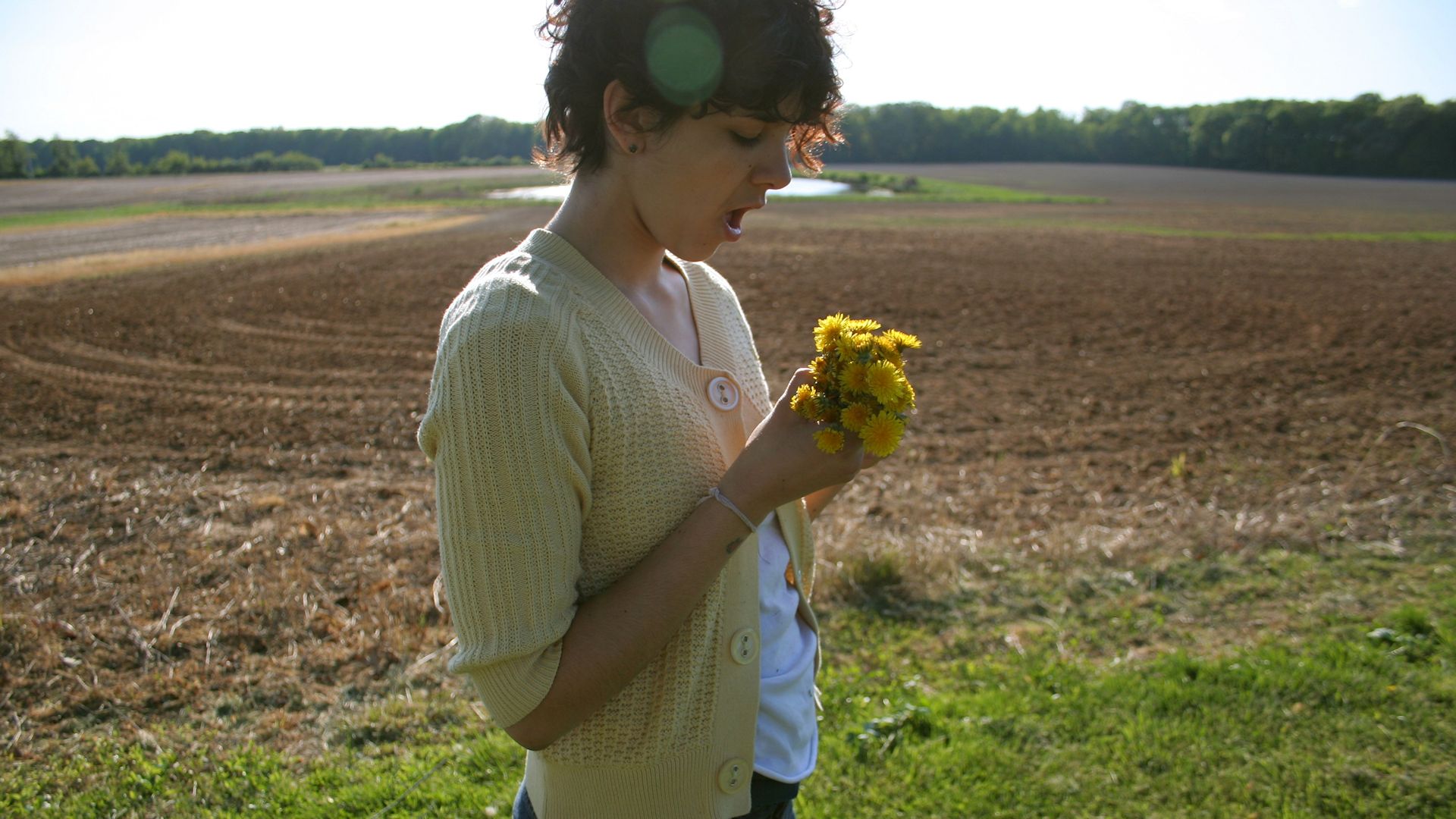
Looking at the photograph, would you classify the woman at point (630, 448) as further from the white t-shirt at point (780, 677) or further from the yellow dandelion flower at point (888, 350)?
the yellow dandelion flower at point (888, 350)

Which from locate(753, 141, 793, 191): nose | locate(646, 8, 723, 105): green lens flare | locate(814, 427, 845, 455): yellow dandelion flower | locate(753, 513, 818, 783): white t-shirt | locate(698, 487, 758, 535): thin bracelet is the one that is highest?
locate(646, 8, 723, 105): green lens flare

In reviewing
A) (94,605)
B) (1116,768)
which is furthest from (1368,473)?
(94,605)

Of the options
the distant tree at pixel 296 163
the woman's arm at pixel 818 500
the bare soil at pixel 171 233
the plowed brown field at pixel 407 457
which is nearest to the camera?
the woman's arm at pixel 818 500

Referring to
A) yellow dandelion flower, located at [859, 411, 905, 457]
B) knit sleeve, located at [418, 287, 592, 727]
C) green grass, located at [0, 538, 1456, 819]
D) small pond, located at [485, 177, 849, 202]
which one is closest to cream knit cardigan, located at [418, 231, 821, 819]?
knit sleeve, located at [418, 287, 592, 727]

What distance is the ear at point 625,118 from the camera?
130cm

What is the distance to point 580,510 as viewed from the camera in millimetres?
1268

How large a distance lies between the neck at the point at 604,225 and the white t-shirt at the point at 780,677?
51 cm

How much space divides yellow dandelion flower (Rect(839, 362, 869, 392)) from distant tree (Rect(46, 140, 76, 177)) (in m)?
83.4

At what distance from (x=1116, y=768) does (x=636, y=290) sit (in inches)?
101

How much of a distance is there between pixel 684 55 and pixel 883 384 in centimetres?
53

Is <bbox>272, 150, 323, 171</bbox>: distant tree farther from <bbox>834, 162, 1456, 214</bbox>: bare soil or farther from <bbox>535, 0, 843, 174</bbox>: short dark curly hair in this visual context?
<bbox>535, 0, 843, 174</bbox>: short dark curly hair

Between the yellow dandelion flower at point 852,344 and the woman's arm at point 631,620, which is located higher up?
the yellow dandelion flower at point 852,344

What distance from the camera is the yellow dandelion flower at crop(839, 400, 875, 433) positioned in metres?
1.31

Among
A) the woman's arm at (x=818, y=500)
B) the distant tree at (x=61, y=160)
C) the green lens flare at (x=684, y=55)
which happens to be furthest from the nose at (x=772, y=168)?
the distant tree at (x=61, y=160)
